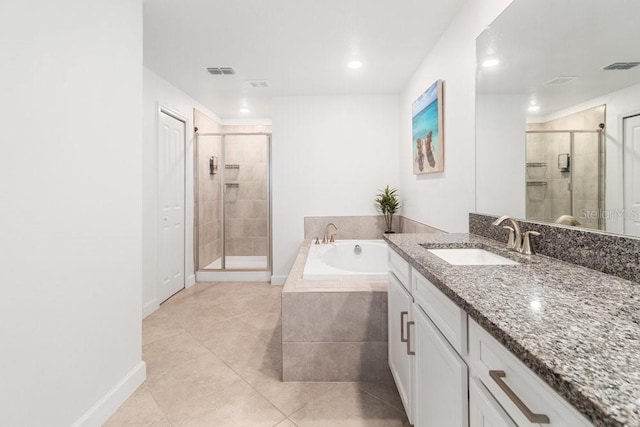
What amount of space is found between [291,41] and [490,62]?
60.0 inches

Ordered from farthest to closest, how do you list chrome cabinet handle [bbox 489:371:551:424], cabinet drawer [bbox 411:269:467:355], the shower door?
the shower door → cabinet drawer [bbox 411:269:467:355] → chrome cabinet handle [bbox 489:371:551:424]

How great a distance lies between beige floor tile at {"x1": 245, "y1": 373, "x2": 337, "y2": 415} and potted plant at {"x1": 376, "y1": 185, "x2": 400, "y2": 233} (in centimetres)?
223

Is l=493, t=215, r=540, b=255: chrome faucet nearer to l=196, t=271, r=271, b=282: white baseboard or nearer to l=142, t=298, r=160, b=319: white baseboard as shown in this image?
l=142, t=298, r=160, b=319: white baseboard

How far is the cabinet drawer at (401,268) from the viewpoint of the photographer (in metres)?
1.41

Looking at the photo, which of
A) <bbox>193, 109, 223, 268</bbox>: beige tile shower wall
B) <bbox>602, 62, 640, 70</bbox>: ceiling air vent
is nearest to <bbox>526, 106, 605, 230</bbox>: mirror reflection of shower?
<bbox>602, 62, 640, 70</bbox>: ceiling air vent

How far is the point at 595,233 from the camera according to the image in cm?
108

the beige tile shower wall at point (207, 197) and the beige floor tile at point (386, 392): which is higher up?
the beige tile shower wall at point (207, 197)

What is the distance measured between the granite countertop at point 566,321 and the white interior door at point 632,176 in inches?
7.0

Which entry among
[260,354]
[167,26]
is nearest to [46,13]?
[167,26]

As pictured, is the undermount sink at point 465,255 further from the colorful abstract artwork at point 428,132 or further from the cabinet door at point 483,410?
the colorful abstract artwork at point 428,132

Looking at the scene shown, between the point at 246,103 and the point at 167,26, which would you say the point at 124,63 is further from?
the point at 246,103

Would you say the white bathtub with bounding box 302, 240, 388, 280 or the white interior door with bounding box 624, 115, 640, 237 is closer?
the white interior door with bounding box 624, 115, 640, 237

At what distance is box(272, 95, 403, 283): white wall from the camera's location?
389cm

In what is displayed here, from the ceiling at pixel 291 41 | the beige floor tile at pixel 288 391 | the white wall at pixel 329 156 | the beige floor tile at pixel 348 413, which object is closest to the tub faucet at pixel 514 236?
the beige floor tile at pixel 348 413
